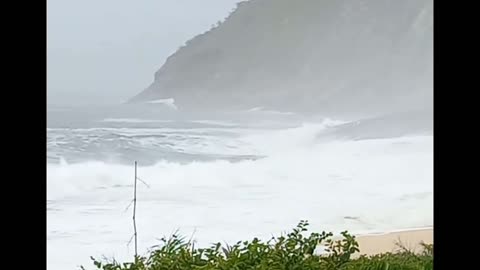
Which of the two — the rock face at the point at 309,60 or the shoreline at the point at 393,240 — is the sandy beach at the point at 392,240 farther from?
the rock face at the point at 309,60

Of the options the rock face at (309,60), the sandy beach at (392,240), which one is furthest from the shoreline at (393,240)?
the rock face at (309,60)

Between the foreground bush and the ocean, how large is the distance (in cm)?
2

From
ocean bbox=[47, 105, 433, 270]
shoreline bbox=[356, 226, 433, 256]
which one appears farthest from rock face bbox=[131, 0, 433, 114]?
shoreline bbox=[356, 226, 433, 256]

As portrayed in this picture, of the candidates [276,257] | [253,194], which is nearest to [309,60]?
[253,194]

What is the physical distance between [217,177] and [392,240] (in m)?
0.39

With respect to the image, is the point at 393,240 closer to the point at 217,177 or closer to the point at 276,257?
the point at 276,257

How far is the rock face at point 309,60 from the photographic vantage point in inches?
51.3

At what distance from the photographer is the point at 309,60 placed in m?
1.33

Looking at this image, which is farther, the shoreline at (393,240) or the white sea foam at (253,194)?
the shoreline at (393,240)

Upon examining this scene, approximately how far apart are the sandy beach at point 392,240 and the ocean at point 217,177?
Answer: 16mm

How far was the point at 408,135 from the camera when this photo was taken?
1.35 m
